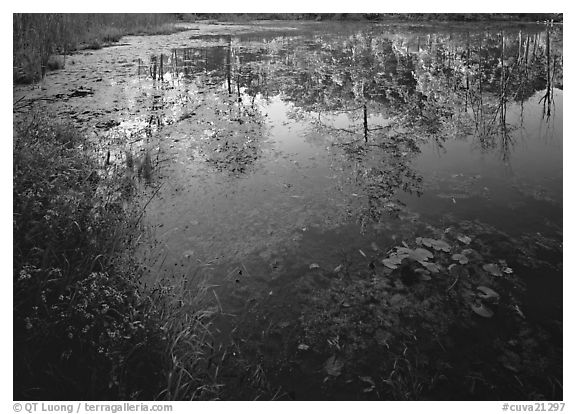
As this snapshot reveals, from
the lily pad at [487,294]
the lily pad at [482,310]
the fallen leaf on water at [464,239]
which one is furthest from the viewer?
the fallen leaf on water at [464,239]

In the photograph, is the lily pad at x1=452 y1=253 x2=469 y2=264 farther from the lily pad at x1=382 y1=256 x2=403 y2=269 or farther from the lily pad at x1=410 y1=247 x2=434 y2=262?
the lily pad at x1=382 y1=256 x2=403 y2=269

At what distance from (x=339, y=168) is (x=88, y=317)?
134 inches

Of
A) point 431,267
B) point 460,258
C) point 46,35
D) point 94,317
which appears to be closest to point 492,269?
point 460,258

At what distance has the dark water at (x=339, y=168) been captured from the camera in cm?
313

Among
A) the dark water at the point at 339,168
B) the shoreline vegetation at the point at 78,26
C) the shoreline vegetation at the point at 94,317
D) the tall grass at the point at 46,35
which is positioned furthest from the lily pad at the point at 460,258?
the tall grass at the point at 46,35

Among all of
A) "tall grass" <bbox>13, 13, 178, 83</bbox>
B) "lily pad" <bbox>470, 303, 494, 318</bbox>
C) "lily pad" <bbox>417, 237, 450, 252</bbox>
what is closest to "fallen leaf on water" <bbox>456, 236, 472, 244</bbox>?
"lily pad" <bbox>417, 237, 450, 252</bbox>

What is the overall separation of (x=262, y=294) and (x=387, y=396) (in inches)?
43.1

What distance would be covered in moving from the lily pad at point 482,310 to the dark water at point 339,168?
285mm

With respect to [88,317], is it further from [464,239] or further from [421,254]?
[464,239]

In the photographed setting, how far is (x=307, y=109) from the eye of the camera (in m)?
7.13

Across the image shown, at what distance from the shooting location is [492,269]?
294 cm

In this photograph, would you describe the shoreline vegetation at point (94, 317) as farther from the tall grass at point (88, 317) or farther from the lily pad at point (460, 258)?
the lily pad at point (460, 258)
